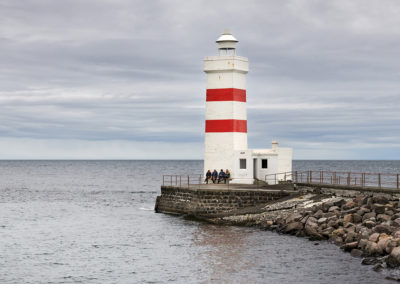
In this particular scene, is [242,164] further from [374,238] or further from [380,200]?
[374,238]

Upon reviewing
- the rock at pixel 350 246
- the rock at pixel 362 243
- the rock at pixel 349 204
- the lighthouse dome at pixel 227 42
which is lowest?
the rock at pixel 350 246

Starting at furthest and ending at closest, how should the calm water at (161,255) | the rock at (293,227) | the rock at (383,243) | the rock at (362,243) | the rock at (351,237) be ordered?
the rock at (293,227) < the rock at (351,237) < the rock at (362,243) < the rock at (383,243) < the calm water at (161,255)

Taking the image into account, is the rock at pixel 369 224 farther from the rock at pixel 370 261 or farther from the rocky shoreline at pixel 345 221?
the rock at pixel 370 261

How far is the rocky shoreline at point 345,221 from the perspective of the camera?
60.2ft

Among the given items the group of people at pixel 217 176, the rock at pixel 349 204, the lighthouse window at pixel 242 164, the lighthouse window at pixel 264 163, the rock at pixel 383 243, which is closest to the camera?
the rock at pixel 383 243

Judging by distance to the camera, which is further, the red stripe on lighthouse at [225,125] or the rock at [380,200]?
the red stripe on lighthouse at [225,125]

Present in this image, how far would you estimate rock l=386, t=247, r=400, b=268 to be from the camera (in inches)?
657

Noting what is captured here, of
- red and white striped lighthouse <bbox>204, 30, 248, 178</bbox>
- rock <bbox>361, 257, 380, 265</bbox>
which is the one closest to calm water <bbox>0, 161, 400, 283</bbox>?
rock <bbox>361, 257, 380, 265</bbox>

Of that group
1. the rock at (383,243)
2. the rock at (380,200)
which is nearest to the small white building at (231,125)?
the rock at (380,200)

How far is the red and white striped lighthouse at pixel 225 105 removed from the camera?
3125cm

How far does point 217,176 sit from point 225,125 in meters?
2.80

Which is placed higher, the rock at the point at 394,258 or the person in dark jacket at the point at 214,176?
the person in dark jacket at the point at 214,176

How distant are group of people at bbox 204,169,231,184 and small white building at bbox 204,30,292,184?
408 millimetres

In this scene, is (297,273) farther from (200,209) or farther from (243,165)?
(243,165)
